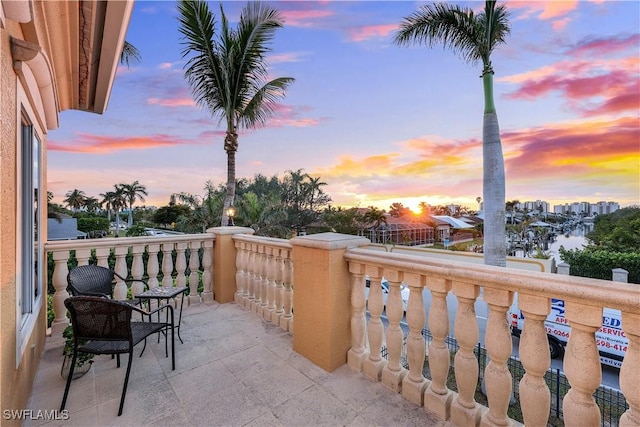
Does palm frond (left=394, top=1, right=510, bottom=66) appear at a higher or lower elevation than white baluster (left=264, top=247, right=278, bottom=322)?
higher

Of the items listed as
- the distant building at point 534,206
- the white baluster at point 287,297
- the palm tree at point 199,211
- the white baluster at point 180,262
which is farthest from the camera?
the distant building at point 534,206

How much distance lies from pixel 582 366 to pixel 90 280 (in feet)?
14.1

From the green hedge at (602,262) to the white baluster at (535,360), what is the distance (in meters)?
20.2

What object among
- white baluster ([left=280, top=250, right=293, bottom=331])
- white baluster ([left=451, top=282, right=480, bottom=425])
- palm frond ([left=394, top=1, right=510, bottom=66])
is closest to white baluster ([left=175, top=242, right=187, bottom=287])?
white baluster ([left=280, top=250, right=293, bottom=331])

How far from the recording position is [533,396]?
61.3 inches

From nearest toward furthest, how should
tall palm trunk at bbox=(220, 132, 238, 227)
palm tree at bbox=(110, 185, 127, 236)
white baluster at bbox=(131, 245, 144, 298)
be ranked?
white baluster at bbox=(131, 245, 144, 298) → tall palm trunk at bbox=(220, 132, 238, 227) → palm tree at bbox=(110, 185, 127, 236)

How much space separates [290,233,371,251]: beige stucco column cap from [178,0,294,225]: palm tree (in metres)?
7.59

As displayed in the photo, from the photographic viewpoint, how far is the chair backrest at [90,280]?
2969 millimetres

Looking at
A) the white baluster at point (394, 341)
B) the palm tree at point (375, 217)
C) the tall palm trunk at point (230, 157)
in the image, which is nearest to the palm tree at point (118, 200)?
the palm tree at point (375, 217)

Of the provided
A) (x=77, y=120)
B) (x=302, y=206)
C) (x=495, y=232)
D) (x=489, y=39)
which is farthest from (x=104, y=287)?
(x=302, y=206)

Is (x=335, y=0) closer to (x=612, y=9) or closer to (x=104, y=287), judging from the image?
(x=612, y=9)

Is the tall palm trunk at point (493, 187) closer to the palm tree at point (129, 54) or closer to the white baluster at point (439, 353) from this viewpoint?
the white baluster at point (439, 353)

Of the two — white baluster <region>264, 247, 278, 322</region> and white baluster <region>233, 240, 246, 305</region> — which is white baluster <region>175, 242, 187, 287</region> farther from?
white baluster <region>264, 247, 278, 322</region>

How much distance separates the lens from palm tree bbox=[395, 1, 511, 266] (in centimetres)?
644
